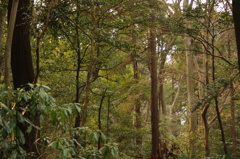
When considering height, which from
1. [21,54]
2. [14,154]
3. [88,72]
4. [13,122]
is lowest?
[14,154]

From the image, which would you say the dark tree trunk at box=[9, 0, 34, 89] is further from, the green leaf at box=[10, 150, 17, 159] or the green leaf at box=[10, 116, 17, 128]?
the green leaf at box=[10, 116, 17, 128]

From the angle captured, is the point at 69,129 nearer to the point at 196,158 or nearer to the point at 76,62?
the point at 76,62

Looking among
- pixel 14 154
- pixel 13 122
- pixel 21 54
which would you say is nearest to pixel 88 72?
pixel 21 54

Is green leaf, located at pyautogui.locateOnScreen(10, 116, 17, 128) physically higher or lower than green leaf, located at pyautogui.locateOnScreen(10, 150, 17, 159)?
higher

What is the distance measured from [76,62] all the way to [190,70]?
743cm

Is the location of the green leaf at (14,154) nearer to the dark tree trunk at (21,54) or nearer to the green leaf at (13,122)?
the green leaf at (13,122)

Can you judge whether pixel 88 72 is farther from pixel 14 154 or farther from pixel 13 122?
pixel 13 122

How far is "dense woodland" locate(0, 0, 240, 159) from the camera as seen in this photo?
8.95ft

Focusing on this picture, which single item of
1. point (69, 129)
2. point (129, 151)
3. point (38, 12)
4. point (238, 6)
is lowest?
point (129, 151)

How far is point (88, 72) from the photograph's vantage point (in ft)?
19.2

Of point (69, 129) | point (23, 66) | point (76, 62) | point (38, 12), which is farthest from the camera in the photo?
point (76, 62)

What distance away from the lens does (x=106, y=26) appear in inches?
314

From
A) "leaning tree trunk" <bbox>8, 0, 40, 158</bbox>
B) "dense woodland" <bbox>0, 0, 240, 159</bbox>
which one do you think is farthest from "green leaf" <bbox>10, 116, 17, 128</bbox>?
"leaning tree trunk" <bbox>8, 0, 40, 158</bbox>

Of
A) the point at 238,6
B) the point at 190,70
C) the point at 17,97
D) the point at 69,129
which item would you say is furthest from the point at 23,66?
the point at 190,70
